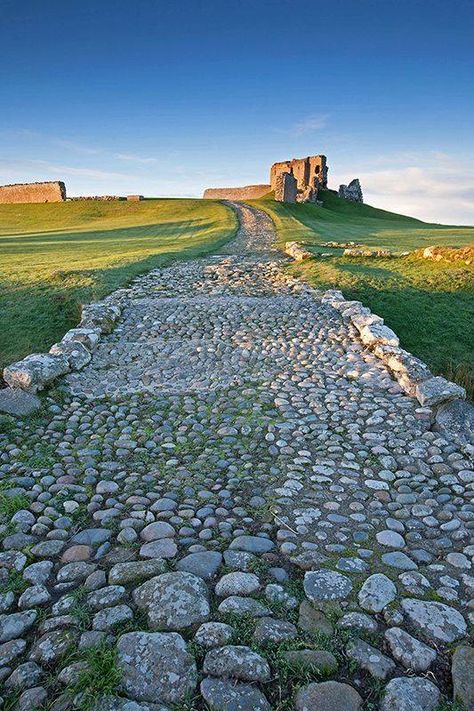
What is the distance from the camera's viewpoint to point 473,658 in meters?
2.93

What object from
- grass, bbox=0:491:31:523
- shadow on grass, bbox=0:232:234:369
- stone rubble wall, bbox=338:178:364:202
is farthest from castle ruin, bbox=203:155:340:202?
grass, bbox=0:491:31:523

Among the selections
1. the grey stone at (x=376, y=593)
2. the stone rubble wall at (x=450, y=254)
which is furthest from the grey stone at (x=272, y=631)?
the stone rubble wall at (x=450, y=254)

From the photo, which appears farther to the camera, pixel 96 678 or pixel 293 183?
pixel 293 183

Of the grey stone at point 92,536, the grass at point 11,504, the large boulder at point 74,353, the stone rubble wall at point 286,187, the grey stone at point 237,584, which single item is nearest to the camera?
the grey stone at point 237,584

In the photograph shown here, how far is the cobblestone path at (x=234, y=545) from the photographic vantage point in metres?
2.81

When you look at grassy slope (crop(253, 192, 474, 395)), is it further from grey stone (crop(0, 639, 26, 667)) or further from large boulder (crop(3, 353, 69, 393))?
grey stone (crop(0, 639, 26, 667))

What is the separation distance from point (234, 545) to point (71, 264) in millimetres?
14481

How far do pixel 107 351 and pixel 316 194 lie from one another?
172ft

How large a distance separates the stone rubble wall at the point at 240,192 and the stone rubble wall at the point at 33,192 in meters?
21.0

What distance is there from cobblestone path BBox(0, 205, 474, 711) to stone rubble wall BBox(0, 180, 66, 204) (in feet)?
195

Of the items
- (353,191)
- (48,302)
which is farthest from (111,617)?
(353,191)

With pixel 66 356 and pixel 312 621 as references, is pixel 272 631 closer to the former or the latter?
pixel 312 621

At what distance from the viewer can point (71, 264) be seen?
648 inches

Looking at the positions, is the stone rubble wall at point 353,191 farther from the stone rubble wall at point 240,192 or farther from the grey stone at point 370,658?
the grey stone at point 370,658
